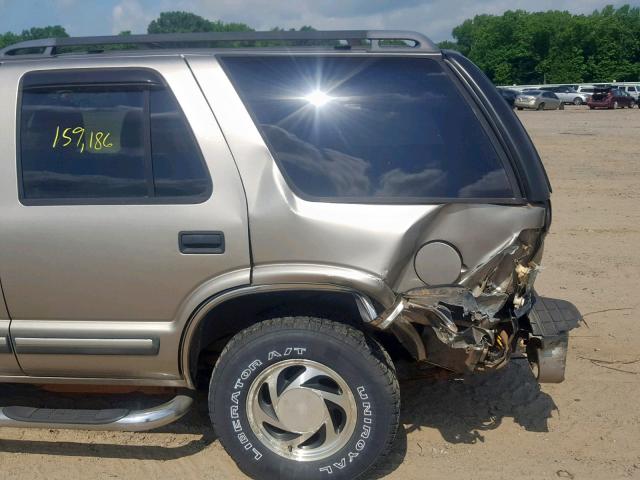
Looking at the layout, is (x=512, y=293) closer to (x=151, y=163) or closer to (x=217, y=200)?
(x=217, y=200)

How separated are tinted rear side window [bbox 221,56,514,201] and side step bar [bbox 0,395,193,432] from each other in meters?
1.23

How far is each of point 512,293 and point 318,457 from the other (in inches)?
47.0

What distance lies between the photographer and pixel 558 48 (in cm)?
8912

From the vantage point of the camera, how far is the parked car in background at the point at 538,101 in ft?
152

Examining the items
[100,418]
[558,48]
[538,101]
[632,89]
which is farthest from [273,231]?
[558,48]

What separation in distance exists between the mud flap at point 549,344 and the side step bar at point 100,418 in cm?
170

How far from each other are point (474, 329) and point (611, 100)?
152 feet

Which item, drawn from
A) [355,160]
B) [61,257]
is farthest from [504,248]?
[61,257]

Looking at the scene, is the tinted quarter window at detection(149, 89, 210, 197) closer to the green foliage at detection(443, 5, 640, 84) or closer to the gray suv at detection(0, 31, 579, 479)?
the gray suv at detection(0, 31, 579, 479)

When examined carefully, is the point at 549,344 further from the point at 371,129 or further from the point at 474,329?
the point at 371,129

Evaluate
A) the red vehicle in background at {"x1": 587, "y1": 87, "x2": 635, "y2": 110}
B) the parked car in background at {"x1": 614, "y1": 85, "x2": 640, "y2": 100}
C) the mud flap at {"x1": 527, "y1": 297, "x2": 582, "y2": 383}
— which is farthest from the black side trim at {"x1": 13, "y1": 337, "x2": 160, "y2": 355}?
the parked car in background at {"x1": 614, "y1": 85, "x2": 640, "y2": 100}

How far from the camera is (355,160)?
346 cm

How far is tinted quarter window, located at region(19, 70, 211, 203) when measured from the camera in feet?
11.5

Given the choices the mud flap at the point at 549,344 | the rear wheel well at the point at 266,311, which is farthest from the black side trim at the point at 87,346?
the mud flap at the point at 549,344
